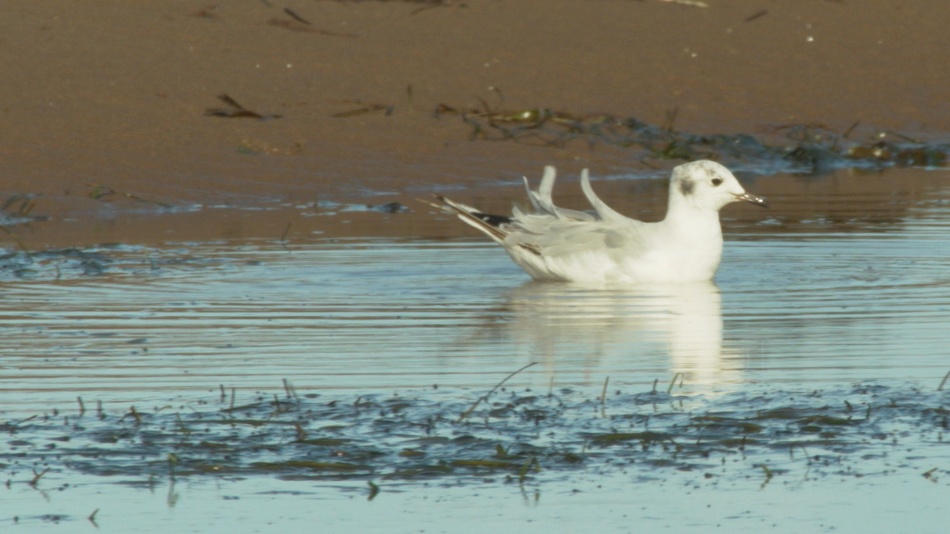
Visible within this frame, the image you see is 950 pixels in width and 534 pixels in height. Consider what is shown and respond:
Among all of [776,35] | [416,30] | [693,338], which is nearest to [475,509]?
[693,338]

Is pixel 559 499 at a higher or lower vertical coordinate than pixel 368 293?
lower

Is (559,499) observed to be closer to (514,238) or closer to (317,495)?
(317,495)

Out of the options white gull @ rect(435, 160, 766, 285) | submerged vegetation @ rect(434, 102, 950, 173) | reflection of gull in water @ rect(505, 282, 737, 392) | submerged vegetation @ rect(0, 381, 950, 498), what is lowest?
submerged vegetation @ rect(0, 381, 950, 498)

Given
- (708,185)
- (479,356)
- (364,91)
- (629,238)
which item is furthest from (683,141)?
(479,356)

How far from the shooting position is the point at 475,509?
536cm

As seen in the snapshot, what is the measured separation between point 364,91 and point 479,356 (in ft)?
33.3

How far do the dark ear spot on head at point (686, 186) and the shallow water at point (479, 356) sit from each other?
1.65 feet

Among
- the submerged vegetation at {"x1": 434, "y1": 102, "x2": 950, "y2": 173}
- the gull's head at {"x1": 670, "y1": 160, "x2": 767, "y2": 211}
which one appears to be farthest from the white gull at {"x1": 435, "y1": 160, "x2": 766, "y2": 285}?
the submerged vegetation at {"x1": 434, "y1": 102, "x2": 950, "y2": 173}

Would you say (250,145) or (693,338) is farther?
(250,145)

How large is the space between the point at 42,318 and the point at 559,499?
3.98 meters

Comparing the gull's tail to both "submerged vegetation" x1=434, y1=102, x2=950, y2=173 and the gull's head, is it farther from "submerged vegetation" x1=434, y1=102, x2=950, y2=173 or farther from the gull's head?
"submerged vegetation" x1=434, y1=102, x2=950, y2=173

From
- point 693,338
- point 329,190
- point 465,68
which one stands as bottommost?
point 693,338

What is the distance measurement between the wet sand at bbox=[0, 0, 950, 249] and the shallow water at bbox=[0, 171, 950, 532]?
7.16 feet

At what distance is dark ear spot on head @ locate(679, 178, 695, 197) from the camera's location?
10469 mm
